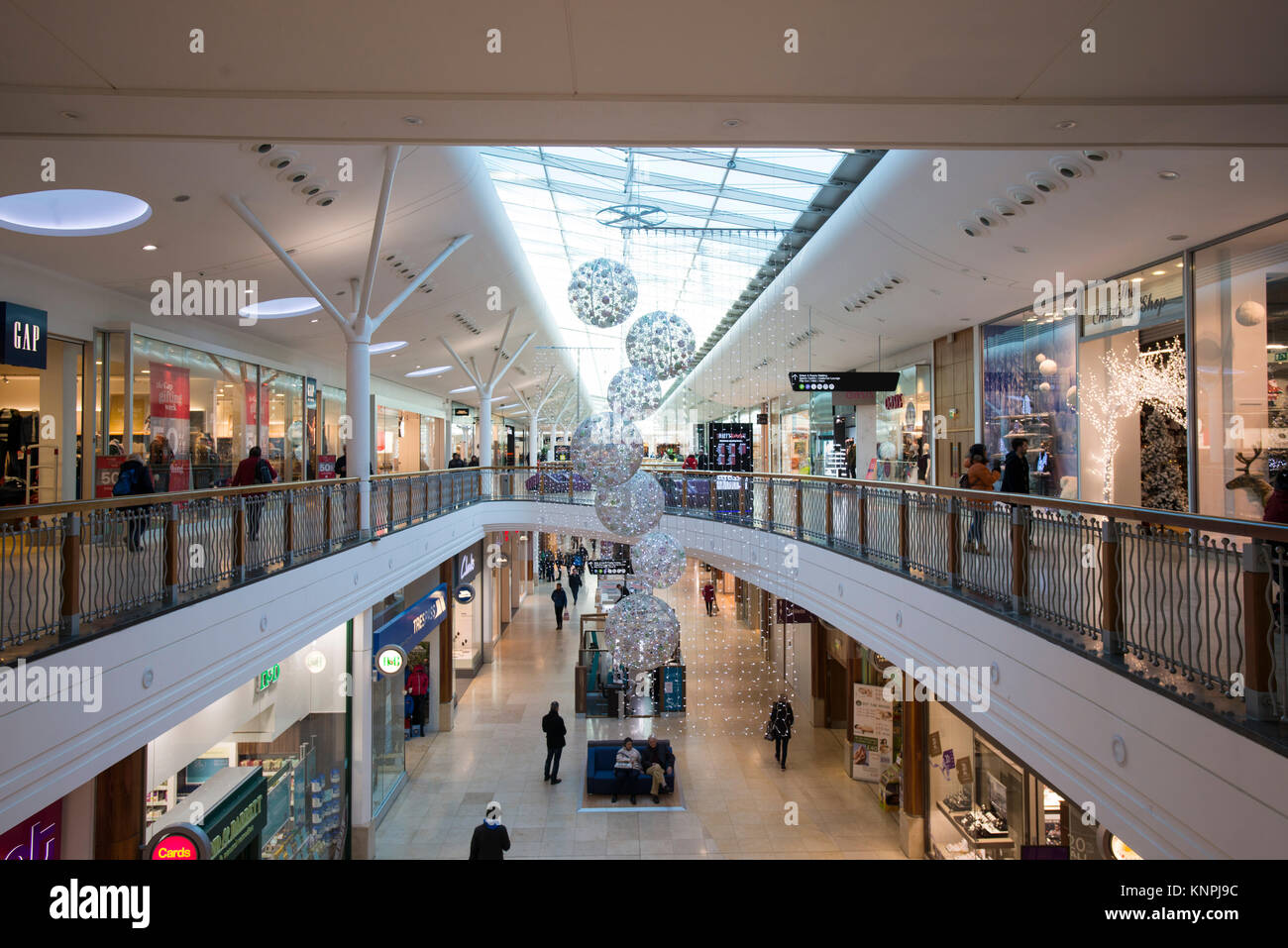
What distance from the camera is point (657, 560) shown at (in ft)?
33.0

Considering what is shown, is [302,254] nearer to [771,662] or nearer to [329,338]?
[329,338]

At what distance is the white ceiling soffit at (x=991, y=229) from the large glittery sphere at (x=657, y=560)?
5625 mm

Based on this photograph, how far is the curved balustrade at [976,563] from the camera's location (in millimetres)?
3494

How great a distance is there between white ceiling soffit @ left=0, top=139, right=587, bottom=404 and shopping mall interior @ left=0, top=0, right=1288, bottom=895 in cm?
8

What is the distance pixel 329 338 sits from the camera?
58.2ft

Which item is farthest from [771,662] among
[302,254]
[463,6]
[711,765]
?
[463,6]

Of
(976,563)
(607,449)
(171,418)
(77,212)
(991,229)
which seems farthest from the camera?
(171,418)

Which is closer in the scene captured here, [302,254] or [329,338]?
[302,254]

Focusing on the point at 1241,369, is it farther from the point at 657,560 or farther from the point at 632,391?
the point at 657,560

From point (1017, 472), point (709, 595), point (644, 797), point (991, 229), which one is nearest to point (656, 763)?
point (644, 797)

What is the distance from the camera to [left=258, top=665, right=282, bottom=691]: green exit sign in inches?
367

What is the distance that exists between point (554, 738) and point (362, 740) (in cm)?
322

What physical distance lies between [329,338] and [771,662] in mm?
14891
